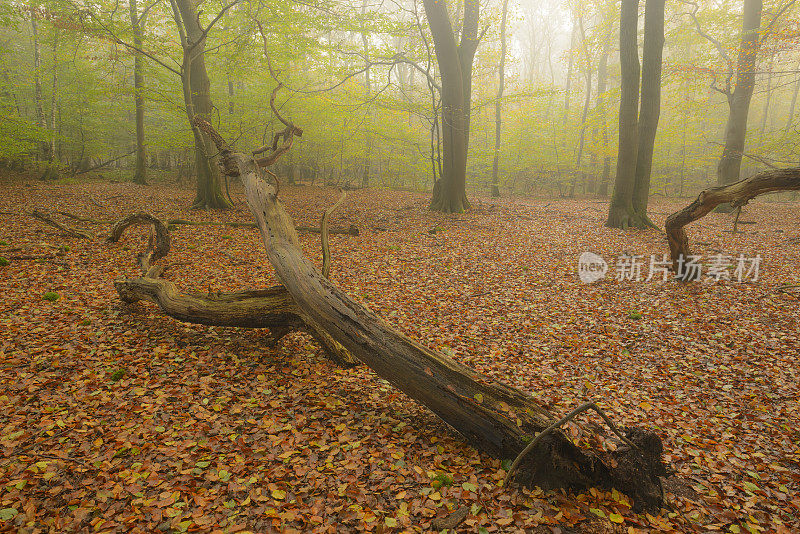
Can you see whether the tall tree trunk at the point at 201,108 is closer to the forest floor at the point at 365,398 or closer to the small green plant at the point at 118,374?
the forest floor at the point at 365,398

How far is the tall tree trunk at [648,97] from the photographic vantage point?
10898mm

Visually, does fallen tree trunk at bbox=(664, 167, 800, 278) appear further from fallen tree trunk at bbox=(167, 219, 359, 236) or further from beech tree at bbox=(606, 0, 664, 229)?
fallen tree trunk at bbox=(167, 219, 359, 236)

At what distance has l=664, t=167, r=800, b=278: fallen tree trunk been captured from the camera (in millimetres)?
5305

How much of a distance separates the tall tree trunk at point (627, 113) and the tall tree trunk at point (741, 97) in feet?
15.3

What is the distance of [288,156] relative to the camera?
2033 centimetres

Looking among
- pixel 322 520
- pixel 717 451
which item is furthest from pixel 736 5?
pixel 322 520

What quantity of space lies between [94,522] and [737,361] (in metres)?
6.77

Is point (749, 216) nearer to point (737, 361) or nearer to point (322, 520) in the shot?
point (737, 361)

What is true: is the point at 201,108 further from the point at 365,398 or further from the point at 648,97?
the point at 648,97

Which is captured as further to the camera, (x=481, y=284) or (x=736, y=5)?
(x=736, y=5)
